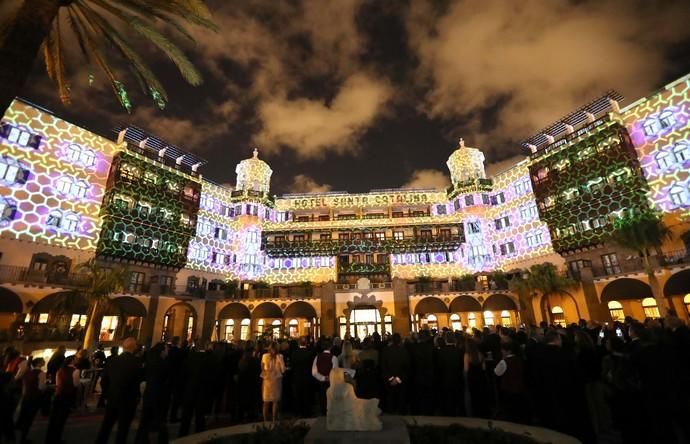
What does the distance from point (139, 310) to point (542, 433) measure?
105 feet

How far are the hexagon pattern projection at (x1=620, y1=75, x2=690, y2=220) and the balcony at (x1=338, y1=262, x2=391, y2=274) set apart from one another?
2466 centimetres

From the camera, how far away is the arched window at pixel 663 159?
2623cm

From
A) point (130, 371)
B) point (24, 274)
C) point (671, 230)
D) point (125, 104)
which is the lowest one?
point (130, 371)

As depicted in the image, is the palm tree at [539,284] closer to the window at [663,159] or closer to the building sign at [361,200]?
the window at [663,159]

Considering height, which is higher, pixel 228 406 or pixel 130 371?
pixel 130 371

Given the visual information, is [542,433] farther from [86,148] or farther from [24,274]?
[86,148]

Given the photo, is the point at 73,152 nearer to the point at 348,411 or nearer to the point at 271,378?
the point at 271,378

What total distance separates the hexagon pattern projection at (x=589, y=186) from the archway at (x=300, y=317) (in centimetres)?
2530

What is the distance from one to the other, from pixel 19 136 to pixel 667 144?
5058 centimetres

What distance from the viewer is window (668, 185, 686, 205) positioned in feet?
82.6

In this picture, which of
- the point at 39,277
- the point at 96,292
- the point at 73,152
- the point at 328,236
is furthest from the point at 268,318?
the point at 73,152

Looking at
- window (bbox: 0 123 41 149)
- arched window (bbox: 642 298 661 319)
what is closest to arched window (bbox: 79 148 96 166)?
window (bbox: 0 123 41 149)

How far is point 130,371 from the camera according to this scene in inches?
286

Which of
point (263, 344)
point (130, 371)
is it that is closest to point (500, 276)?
point (263, 344)
